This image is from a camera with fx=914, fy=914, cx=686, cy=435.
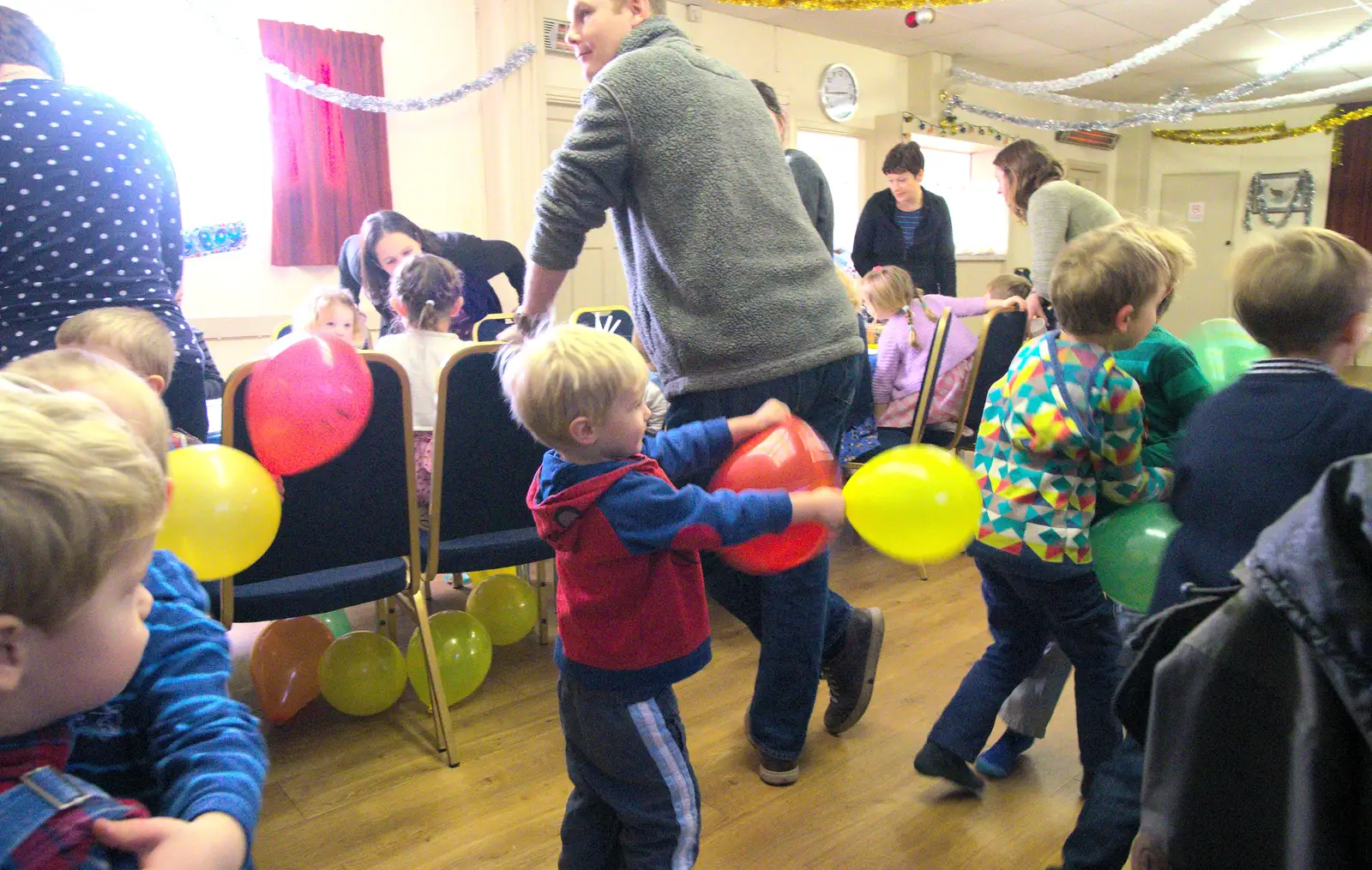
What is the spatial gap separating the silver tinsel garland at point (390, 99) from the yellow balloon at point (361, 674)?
3.38 meters

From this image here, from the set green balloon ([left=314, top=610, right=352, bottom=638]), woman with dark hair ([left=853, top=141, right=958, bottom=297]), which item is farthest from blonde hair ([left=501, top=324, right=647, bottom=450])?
woman with dark hair ([left=853, top=141, right=958, bottom=297])

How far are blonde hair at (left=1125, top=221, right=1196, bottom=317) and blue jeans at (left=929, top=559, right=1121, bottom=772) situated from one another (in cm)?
53

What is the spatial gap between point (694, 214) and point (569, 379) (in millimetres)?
517

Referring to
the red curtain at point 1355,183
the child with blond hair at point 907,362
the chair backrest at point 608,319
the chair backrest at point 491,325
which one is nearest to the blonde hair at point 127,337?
the chair backrest at point 491,325

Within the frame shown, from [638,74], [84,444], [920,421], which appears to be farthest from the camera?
[920,421]

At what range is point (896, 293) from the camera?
3.28 m

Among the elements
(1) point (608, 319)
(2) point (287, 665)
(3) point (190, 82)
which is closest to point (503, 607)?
(2) point (287, 665)

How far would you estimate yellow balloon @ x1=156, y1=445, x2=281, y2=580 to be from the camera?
140 cm

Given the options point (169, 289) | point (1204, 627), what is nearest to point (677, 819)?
point (1204, 627)

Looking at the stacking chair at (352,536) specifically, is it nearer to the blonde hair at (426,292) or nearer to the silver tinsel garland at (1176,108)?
the blonde hair at (426,292)

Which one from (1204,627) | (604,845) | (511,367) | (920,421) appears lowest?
(604,845)

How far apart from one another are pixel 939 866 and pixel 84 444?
1498 millimetres

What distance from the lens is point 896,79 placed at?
802cm

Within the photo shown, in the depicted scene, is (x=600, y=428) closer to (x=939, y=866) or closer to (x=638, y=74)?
(x=638, y=74)
